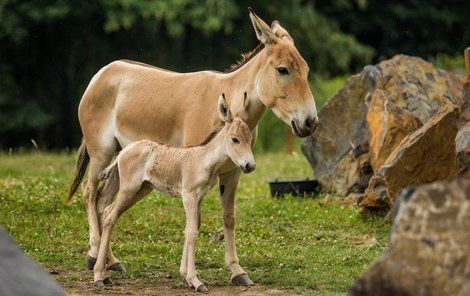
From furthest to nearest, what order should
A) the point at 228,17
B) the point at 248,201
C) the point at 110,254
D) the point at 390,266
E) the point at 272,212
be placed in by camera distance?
the point at 228,17, the point at 248,201, the point at 272,212, the point at 110,254, the point at 390,266

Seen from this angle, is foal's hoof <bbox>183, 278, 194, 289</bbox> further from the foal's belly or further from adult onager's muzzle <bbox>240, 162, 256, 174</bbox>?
adult onager's muzzle <bbox>240, 162, 256, 174</bbox>

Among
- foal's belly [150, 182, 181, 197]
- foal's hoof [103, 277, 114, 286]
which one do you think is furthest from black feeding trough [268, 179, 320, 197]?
foal's hoof [103, 277, 114, 286]

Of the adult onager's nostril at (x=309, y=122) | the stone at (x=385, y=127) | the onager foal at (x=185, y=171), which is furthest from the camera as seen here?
the stone at (x=385, y=127)

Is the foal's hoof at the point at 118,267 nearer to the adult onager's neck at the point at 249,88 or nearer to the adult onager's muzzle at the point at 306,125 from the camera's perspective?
the adult onager's neck at the point at 249,88

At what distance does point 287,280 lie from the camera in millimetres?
9648

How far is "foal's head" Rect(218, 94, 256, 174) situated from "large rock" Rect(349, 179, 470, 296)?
3.08m

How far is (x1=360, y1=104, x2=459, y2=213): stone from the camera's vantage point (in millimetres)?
11547

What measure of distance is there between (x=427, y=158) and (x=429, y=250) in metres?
6.07

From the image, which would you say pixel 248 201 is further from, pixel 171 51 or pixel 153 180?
pixel 171 51

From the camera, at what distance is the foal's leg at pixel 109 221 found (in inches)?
367

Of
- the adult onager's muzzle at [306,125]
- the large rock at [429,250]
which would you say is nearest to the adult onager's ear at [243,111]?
the adult onager's muzzle at [306,125]

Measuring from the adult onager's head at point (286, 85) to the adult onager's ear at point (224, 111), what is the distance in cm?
44

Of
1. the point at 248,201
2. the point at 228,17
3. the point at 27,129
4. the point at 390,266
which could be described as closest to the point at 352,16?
the point at 228,17

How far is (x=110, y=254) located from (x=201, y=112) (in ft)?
5.15
